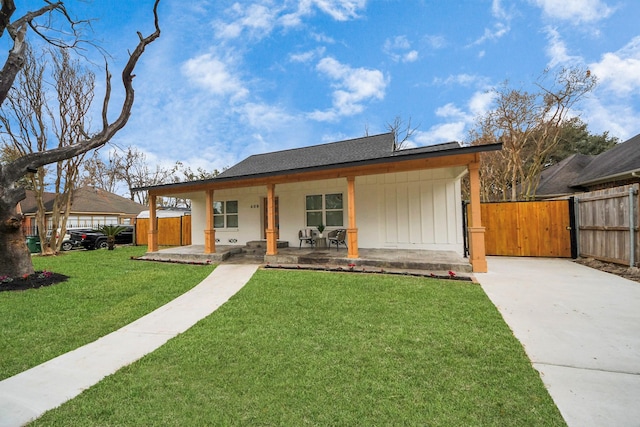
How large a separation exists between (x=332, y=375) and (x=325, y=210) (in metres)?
7.96

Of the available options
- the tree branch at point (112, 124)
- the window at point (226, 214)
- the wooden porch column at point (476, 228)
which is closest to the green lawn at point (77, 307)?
the tree branch at point (112, 124)

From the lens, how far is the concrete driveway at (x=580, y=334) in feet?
7.07

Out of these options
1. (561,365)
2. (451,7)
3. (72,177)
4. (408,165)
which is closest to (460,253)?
(408,165)

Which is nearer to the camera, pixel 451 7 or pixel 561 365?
pixel 561 365

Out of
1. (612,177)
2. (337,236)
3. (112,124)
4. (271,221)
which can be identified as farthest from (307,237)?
(612,177)

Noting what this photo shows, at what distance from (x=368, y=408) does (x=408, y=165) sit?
5.84m

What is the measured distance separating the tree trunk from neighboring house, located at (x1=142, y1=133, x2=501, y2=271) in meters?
3.59

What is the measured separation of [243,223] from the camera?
11.8m

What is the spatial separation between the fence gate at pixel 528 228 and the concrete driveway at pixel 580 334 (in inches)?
89.4

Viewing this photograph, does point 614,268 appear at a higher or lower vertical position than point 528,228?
lower

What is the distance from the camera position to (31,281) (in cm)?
628

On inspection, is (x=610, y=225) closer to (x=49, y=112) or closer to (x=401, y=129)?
(x=401, y=129)

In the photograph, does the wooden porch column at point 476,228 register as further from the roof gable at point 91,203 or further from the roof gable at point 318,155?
the roof gable at point 91,203

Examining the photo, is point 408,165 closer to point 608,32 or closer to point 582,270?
point 582,270
